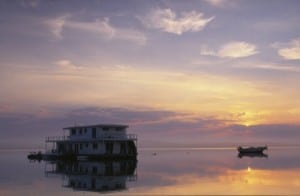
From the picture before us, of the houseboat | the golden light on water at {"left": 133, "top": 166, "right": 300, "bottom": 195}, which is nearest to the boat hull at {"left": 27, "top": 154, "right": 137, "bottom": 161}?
the houseboat

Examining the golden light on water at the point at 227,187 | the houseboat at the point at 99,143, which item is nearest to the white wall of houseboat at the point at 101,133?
the houseboat at the point at 99,143

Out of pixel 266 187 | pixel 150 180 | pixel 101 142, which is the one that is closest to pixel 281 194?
pixel 266 187

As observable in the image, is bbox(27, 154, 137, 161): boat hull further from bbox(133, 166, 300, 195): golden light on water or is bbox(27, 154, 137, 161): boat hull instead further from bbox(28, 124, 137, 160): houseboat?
bbox(133, 166, 300, 195): golden light on water

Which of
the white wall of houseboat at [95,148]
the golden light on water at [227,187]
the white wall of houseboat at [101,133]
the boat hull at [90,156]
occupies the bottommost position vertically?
the golden light on water at [227,187]

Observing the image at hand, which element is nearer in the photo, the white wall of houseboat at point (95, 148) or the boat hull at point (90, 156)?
the white wall of houseboat at point (95, 148)

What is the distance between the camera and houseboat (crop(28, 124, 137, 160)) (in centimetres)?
7369

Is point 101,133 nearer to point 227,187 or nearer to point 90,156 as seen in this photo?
point 90,156

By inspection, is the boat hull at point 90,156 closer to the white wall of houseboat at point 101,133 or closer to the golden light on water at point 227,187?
the white wall of houseboat at point 101,133

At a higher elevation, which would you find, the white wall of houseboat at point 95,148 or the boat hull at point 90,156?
the white wall of houseboat at point 95,148

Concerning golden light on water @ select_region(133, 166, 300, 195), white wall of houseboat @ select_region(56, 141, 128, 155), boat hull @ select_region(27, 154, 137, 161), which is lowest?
golden light on water @ select_region(133, 166, 300, 195)

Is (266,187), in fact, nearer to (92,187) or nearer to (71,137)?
(92,187)

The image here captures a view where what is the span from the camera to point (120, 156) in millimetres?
75375

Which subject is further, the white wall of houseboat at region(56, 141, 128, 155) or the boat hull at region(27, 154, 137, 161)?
the boat hull at region(27, 154, 137, 161)

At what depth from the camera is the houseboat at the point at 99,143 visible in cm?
7369
